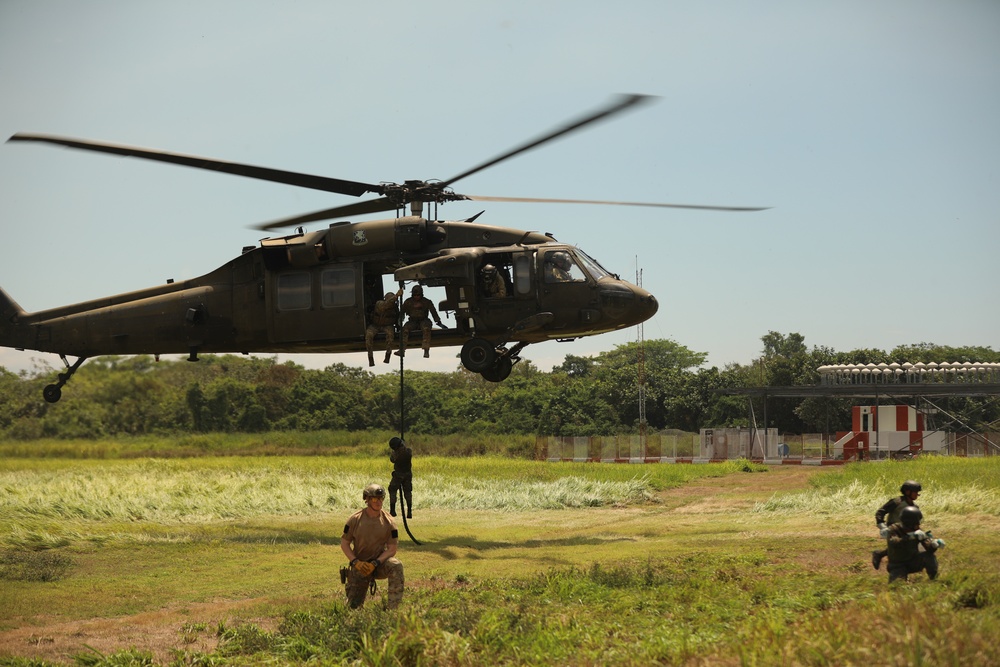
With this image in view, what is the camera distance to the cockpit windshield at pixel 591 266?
1817 centimetres

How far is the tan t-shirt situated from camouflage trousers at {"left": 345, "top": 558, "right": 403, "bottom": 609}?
0.18 m

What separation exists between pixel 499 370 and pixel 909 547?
9.51 metres

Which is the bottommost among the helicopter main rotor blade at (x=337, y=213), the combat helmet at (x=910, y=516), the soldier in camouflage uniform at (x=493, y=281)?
the combat helmet at (x=910, y=516)

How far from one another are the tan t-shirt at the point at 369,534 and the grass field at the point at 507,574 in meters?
0.69

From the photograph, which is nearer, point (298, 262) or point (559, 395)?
point (298, 262)

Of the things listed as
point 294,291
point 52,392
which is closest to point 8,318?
point 52,392

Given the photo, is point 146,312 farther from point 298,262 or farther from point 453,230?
point 453,230

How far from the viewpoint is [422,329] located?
18.3 metres

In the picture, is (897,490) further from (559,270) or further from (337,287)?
(337,287)

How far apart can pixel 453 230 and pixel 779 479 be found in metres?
15.8

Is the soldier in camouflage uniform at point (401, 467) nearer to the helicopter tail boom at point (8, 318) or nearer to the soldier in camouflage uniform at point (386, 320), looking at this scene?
the soldier in camouflage uniform at point (386, 320)

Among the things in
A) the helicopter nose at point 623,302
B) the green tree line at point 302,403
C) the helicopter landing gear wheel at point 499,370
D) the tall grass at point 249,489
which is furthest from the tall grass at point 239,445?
the helicopter nose at point 623,302

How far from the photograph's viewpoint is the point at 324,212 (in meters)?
19.2

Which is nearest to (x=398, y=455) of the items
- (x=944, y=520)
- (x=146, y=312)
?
(x=146, y=312)
